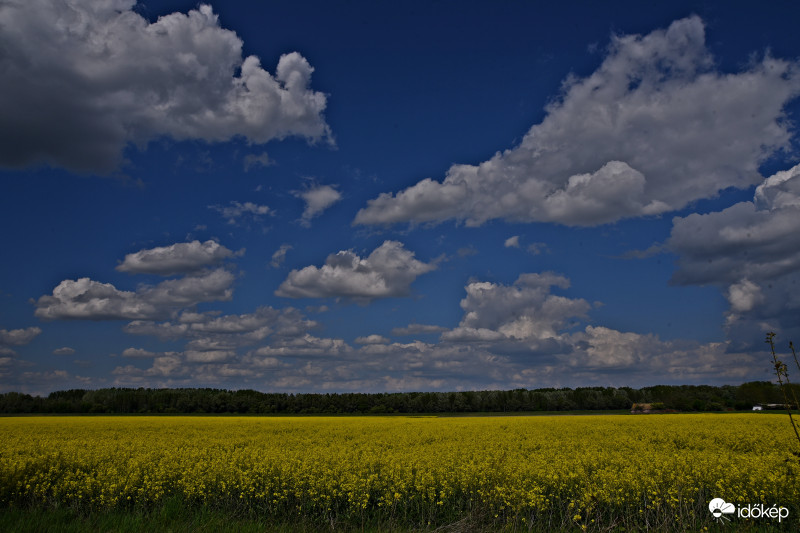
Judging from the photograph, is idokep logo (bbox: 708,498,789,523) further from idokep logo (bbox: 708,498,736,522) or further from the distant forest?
the distant forest

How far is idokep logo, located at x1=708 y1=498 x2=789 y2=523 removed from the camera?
1043cm

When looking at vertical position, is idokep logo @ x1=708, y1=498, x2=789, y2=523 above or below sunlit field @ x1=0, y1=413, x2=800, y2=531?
below

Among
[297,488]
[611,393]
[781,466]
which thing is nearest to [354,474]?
[297,488]

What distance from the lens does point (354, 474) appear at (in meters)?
13.0

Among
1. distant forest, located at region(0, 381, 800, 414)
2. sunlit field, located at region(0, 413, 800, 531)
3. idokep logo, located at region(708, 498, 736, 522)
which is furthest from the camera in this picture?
distant forest, located at region(0, 381, 800, 414)

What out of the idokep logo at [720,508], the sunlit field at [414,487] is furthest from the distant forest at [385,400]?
the idokep logo at [720,508]

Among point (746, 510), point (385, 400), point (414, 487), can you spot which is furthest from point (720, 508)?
point (385, 400)

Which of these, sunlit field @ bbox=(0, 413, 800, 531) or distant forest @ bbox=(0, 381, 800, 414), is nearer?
sunlit field @ bbox=(0, 413, 800, 531)

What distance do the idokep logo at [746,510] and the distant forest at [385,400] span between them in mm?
64414

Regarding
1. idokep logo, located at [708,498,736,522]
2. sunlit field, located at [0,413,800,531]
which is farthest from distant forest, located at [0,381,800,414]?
idokep logo, located at [708,498,736,522]

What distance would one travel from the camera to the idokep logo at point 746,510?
10430mm

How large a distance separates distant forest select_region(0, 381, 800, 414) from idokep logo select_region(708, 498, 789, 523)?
64414 millimetres

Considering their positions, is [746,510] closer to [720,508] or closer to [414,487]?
[720,508]

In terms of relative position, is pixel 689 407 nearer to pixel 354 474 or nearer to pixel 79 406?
pixel 354 474
